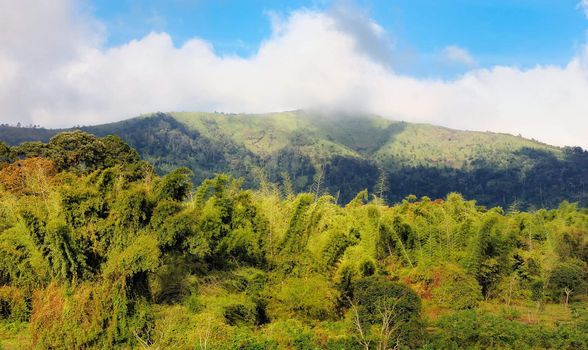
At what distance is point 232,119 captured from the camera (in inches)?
7844

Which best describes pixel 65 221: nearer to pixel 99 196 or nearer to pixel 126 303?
pixel 99 196

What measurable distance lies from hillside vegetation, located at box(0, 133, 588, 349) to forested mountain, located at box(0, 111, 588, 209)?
261 feet

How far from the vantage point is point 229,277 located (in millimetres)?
14797

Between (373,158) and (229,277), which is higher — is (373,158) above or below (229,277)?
above

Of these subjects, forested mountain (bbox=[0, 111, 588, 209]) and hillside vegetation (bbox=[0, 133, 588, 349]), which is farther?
forested mountain (bbox=[0, 111, 588, 209])

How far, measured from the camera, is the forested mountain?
402ft

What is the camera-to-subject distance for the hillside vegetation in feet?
37.8

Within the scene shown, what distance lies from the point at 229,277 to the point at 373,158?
6078 inches

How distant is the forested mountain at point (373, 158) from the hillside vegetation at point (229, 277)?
79557 mm

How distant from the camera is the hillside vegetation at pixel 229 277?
454 inches

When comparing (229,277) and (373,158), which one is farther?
(373,158)

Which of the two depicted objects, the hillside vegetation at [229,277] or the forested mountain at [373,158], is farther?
A: the forested mountain at [373,158]

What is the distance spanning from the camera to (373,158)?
166m

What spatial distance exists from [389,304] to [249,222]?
5607 mm
